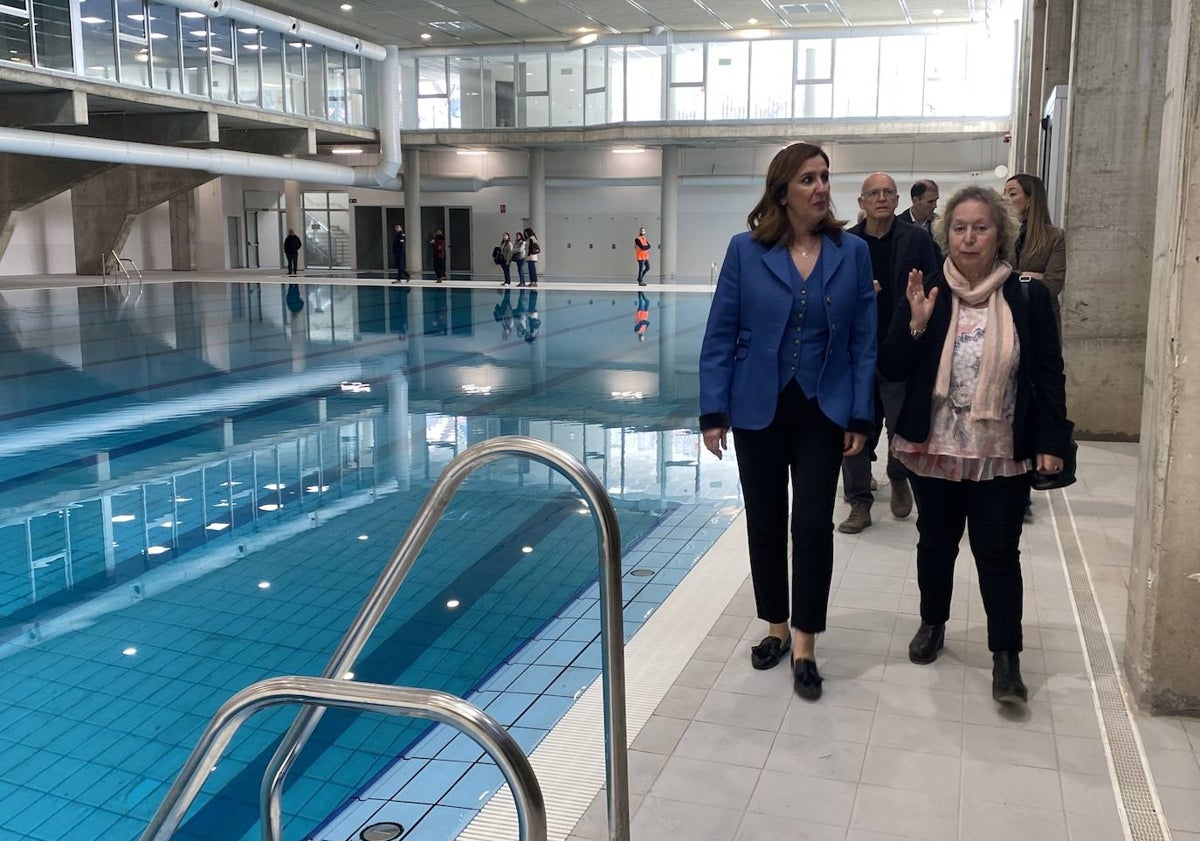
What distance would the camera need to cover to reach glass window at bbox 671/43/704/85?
91.5ft

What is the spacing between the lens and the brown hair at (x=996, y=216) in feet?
10.3

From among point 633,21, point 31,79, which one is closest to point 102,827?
point 31,79

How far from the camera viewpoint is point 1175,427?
115 inches

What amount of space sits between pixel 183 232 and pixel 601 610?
3514 cm

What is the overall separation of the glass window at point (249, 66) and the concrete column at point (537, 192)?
8283 millimetres

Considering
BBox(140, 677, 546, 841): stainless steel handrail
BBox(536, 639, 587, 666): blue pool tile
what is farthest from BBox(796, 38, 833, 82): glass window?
BBox(140, 677, 546, 841): stainless steel handrail

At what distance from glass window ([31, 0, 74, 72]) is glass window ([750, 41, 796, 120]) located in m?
15.7

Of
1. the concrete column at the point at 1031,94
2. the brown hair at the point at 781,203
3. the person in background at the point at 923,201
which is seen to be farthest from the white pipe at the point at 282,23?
the brown hair at the point at 781,203

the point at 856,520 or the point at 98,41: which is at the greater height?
the point at 98,41

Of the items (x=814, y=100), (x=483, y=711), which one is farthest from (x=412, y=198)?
(x=483, y=711)

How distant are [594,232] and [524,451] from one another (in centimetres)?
3103

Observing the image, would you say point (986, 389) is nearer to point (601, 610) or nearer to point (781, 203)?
point (781, 203)

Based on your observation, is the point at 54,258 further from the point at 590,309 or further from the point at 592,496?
the point at 592,496

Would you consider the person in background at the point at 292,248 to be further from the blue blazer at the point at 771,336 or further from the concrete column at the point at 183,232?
the blue blazer at the point at 771,336
